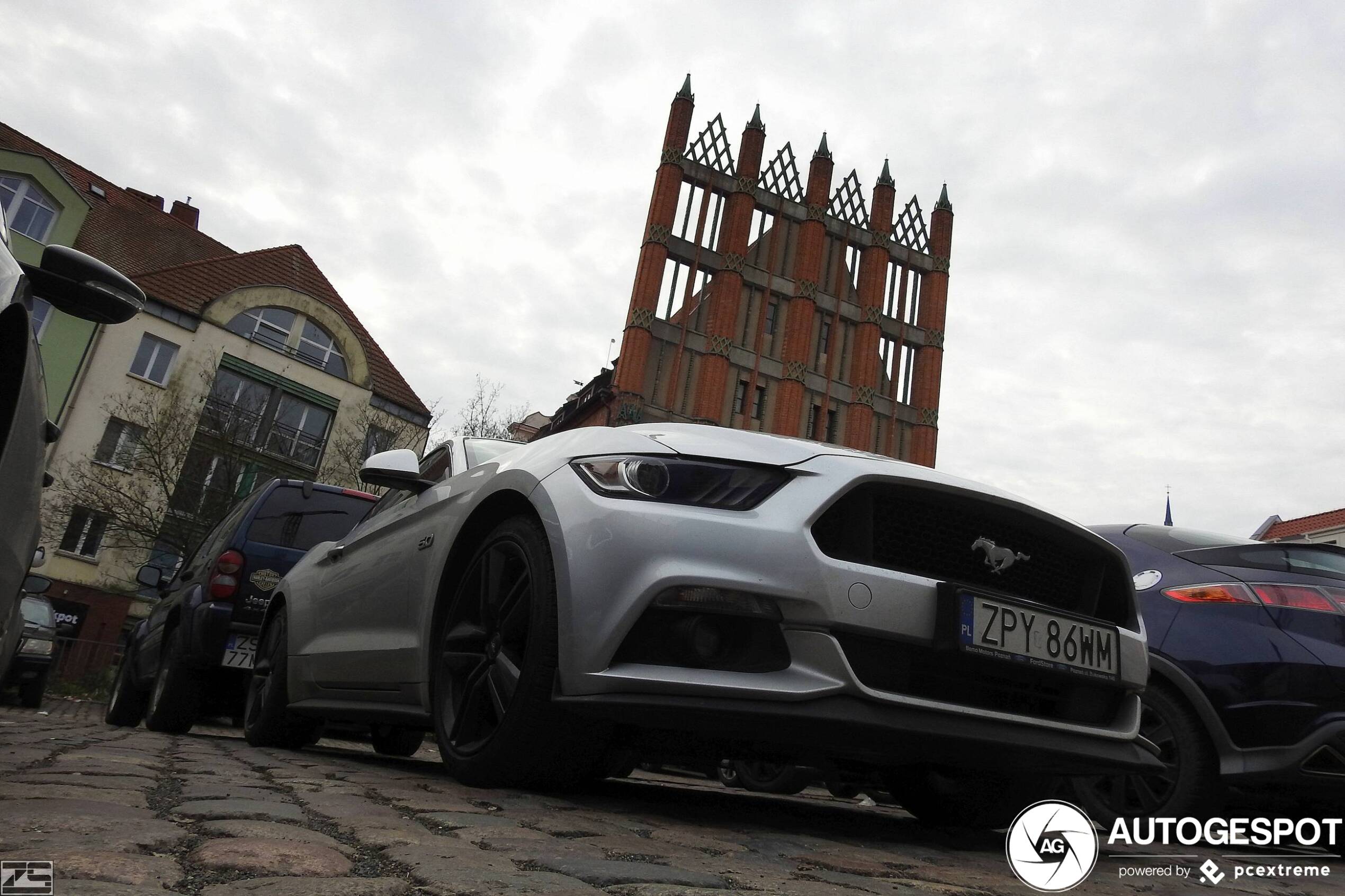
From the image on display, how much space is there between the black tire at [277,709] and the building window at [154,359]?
1166 inches

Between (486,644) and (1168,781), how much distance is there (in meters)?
2.74

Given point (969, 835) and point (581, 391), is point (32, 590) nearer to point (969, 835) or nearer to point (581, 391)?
point (969, 835)

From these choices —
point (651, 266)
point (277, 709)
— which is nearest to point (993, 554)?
point (277, 709)

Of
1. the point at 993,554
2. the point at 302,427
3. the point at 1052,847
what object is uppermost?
the point at 302,427

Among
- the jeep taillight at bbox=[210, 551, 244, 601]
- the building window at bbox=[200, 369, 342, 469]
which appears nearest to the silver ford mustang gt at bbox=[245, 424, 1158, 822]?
the jeep taillight at bbox=[210, 551, 244, 601]

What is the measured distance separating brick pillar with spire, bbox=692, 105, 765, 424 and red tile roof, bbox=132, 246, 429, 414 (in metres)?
10.8

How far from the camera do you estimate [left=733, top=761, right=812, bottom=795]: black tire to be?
579cm

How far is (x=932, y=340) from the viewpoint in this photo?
4541 cm

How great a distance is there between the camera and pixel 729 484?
266 centimetres

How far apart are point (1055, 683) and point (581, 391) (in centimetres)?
4315

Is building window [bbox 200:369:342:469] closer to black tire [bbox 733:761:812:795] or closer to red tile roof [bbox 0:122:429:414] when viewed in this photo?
red tile roof [bbox 0:122:429:414]

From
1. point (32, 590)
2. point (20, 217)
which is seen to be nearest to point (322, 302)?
point (20, 217)

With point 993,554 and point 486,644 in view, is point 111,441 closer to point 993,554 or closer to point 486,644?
point 486,644

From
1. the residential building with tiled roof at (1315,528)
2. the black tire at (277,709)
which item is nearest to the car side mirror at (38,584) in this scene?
the black tire at (277,709)
